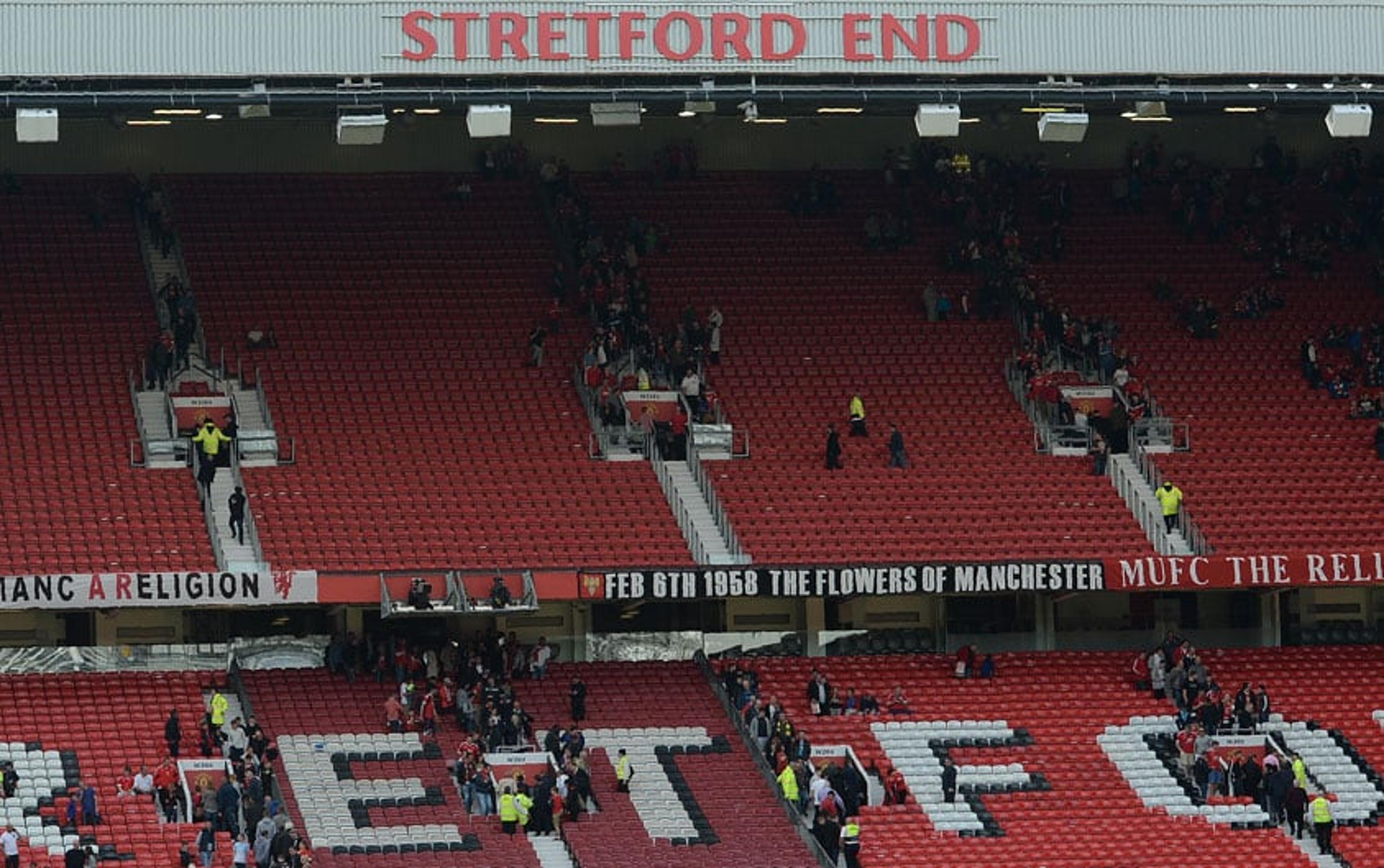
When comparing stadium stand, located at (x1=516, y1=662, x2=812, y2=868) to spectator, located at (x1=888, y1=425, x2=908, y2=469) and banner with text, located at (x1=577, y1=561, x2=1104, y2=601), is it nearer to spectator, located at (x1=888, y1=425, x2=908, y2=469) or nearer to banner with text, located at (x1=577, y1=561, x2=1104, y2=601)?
banner with text, located at (x1=577, y1=561, x2=1104, y2=601)

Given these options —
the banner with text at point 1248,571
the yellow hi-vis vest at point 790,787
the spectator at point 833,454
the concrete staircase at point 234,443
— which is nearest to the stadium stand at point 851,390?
the spectator at point 833,454

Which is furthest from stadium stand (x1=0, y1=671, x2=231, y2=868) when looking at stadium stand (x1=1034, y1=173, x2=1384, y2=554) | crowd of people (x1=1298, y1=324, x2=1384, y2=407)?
crowd of people (x1=1298, y1=324, x2=1384, y2=407)

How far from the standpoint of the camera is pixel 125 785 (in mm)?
45406

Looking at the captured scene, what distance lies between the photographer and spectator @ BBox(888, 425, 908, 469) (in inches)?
2148

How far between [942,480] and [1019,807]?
789 centimetres

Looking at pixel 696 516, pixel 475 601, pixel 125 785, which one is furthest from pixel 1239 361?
pixel 125 785

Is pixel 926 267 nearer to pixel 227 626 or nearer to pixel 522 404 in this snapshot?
pixel 522 404

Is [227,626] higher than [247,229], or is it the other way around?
[247,229]

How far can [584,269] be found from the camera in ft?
190

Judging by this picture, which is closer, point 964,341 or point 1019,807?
point 1019,807

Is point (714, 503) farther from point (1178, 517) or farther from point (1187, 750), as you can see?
point (1187, 750)

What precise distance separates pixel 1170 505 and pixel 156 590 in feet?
54.1

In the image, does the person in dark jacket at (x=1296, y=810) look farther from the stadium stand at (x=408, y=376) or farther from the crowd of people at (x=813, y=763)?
the stadium stand at (x=408, y=376)

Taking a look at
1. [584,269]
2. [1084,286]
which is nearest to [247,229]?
[584,269]
